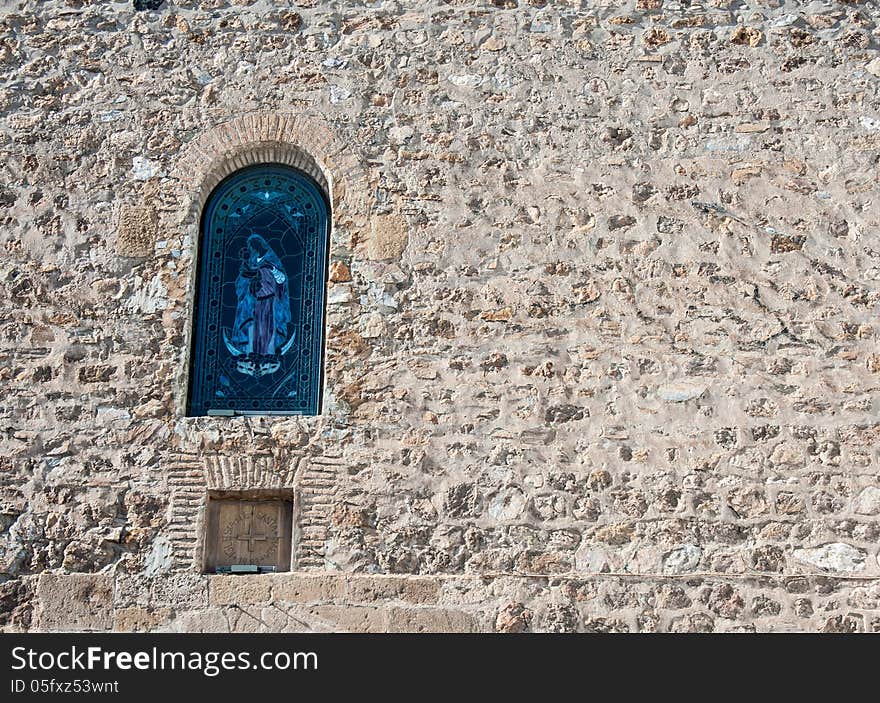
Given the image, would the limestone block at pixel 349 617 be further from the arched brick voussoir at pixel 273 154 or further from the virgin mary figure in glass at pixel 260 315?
the arched brick voussoir at pixel 273 154

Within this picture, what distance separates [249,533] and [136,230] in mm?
1705

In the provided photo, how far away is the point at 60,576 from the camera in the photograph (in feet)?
18.5

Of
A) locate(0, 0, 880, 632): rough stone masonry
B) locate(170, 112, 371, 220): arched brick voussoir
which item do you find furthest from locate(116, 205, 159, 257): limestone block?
locate(170, 112, 371, 220): arched brick voussoir

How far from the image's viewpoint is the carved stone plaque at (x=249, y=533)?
577 cm

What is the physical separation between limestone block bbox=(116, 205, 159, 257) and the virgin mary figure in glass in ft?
1.60

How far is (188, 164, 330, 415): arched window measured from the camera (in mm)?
6070

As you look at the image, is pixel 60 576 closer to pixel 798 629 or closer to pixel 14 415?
pixel 14 415

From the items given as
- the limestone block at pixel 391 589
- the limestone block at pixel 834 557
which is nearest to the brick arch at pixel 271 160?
the limestone block at pixel 391 589

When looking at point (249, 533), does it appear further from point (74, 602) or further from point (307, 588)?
point (74, 602)

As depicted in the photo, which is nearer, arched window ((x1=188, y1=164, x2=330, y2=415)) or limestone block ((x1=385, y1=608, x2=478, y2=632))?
limestone block ((x1=385, y1=608, x2=478, y2=632))

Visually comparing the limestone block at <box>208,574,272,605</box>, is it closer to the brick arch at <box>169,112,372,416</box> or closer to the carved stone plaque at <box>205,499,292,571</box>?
the carved stone plaque at <box>205,499,292,571</box>

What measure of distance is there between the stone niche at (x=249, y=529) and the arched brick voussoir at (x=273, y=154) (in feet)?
5.01

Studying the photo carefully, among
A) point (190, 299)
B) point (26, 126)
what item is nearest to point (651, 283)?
point (190, 299)

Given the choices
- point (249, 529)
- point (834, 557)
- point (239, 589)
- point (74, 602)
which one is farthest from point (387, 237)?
point (834, 557)
